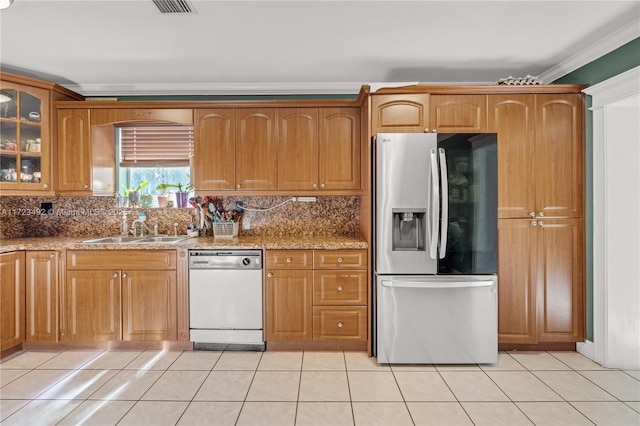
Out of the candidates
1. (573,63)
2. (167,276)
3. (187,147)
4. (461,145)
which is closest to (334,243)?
(461,145)

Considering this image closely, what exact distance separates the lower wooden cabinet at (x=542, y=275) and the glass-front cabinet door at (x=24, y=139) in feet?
13.3

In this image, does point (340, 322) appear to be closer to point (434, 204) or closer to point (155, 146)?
point (434, 204)

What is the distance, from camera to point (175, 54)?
9.70 feet

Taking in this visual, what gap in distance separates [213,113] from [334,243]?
1.66 metres

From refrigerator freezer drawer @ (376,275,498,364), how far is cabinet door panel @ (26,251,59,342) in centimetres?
275

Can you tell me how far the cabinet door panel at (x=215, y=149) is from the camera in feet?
11.1

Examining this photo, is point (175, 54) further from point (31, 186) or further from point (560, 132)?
point (560, 132)

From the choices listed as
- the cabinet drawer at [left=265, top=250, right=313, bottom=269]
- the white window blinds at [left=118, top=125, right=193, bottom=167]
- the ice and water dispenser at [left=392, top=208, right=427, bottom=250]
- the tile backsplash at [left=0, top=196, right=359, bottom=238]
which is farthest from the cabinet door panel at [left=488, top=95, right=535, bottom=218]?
the white window blinds at [left=118, top=125, right=193, bottom=167]

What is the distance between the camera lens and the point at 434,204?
2736 mm

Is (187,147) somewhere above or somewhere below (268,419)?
above

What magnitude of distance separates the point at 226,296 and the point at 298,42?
211 centimetres

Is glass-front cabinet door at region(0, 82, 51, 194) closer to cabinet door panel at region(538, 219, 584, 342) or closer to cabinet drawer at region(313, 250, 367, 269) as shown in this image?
cabinet drawer at region(313, 250, 367, 269)

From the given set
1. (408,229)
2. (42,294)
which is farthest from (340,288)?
(42,294)

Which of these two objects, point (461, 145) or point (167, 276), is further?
point (167, 276)
